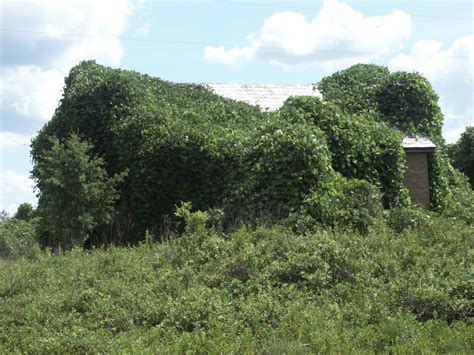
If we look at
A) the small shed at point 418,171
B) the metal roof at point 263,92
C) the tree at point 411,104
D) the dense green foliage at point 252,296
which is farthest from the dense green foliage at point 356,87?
the dense green foliage at point 252,296

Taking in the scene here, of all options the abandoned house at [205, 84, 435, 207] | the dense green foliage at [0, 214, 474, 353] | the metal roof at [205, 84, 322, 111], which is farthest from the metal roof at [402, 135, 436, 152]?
the dense green foliage at [0, 214, 474, 353]

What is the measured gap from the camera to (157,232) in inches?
745

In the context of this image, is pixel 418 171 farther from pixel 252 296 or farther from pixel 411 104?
pixel 252 296

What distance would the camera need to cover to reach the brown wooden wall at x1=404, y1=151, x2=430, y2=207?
68.3ft

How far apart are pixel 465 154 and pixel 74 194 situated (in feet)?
65.1

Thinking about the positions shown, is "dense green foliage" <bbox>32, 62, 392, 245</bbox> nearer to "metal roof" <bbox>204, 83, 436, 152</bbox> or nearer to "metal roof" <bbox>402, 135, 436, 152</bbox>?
"metal roof" <bbox>402, 135, 436, 152</bbox>

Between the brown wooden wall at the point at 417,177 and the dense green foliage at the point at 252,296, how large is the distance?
20.9 ft

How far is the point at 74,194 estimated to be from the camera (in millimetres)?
17578

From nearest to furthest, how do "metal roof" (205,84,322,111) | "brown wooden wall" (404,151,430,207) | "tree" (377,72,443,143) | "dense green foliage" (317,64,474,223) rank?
"brown wooden wall" (404,151,430,207) < "dense green foliage" (317,64,474,223) < "tree" (377,72,443,143) < "metal roof" (205,84,322,111)

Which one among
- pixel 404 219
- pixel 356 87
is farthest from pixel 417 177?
pixel 356 87

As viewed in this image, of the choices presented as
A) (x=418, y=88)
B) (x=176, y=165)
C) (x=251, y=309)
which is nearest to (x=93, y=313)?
(x=251, y=309)

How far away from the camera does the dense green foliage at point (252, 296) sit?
352 inches

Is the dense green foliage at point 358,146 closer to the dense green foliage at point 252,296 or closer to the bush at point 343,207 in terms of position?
the bush at point 343,207

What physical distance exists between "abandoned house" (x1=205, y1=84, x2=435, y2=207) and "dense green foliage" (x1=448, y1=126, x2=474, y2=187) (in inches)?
368
